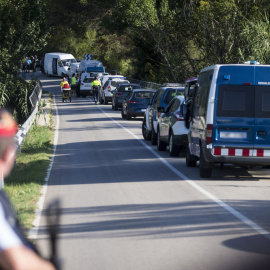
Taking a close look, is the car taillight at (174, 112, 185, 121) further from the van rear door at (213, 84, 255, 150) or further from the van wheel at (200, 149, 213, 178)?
the van rear door at (213, 84, 255, 150)

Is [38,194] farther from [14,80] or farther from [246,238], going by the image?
[14,80]

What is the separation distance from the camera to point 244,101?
539 inches

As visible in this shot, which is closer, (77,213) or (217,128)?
(77,213)

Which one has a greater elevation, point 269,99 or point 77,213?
point 269,99

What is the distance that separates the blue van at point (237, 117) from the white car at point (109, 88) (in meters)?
32.0

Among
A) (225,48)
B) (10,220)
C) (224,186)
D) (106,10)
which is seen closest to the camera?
(10,220)

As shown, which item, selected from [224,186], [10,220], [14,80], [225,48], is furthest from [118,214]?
[14,80]

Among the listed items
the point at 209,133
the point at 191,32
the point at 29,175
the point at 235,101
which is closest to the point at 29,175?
the point at 29,175

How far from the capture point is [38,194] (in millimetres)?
11664

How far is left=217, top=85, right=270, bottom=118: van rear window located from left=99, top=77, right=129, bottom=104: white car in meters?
32.0

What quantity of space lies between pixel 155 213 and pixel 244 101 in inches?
184

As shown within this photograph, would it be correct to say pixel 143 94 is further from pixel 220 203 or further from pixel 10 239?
pixel 10 239

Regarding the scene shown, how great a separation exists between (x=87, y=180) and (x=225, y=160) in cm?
Result: 280

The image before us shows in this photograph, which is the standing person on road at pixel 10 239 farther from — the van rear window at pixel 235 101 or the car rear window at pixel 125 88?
the car rear window at pixel 125 88
